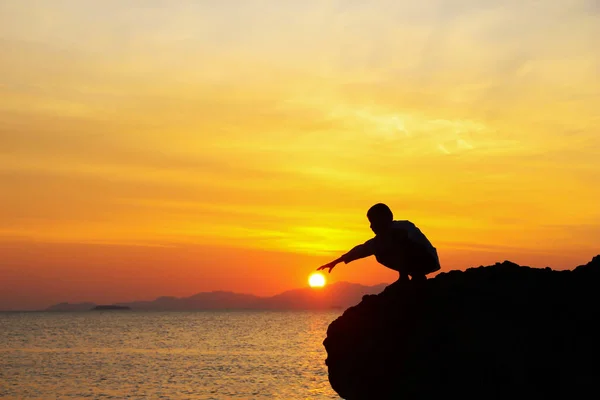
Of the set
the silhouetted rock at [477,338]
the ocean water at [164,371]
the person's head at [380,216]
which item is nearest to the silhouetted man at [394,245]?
the person's head at [380,216]

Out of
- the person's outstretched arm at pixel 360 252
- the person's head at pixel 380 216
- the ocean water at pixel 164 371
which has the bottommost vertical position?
the ocean water at pixel 164 371

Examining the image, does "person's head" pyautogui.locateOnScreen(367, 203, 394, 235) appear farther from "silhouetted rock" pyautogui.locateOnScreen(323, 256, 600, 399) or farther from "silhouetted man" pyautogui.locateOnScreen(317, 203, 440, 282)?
"silhouetted rock" pyautogui.locateOnScreen(323, 256, 600, 399)

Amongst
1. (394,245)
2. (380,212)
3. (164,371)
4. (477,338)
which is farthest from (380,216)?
(164,371)

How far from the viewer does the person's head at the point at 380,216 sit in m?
12.2

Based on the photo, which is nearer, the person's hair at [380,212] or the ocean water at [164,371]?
the person's hair at [380,212]

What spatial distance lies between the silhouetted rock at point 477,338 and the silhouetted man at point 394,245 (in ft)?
1.65

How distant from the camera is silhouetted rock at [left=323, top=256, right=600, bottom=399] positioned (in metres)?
10.4

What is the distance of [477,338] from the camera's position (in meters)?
11.0

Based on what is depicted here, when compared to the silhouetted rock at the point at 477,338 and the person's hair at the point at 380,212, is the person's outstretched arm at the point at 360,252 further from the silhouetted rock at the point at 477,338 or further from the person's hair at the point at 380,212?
the silhouetted rock at the point at 477,338

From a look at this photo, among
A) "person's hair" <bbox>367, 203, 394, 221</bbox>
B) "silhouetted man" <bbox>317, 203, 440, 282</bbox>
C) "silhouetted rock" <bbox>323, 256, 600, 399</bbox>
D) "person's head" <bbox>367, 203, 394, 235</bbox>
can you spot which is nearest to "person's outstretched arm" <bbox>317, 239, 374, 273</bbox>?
"silhouetted man" <bbox>317, 203, 440, 282</bbox>

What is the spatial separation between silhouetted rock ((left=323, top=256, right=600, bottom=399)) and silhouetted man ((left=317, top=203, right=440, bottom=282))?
0.50m

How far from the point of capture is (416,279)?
12.7m

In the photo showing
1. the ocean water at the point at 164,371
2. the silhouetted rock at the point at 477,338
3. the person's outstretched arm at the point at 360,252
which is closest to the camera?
the silhouetted rock at the point at 477,338

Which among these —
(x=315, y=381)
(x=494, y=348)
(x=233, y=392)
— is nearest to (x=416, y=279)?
(x=494, y=348)
